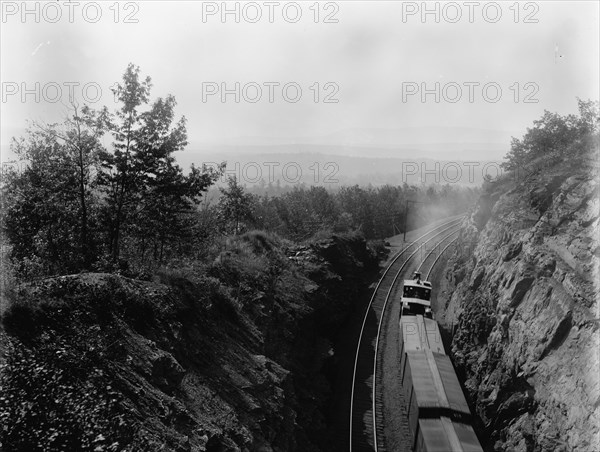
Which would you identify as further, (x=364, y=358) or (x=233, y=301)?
(x=364, y=358)

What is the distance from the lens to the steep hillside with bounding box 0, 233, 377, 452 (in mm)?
8430

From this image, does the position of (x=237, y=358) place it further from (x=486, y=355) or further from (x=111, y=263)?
(x=486, y=355)

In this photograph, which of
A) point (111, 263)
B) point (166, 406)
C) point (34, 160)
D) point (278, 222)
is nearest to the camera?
point (166, 406)

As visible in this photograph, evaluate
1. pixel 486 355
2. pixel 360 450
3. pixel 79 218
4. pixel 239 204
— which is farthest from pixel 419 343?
pixel 239 204

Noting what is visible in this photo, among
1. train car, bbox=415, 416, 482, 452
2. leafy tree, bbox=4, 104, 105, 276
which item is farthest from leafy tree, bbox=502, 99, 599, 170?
leafy tree, bbox=4, 104, 105, 276

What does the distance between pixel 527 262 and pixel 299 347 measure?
13.5 metres

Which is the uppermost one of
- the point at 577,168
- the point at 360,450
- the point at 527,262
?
the point at 577,168

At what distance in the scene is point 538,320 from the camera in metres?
18.2

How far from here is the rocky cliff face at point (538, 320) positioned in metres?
14.6

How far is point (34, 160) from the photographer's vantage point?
16.9m

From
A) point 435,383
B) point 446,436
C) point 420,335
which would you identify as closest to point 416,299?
point 420,335

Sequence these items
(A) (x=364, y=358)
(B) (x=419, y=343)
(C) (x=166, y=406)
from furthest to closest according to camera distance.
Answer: (A) (x=364, y=358) < (B) (x=419, y=343) < (C) (x=166, y=406)

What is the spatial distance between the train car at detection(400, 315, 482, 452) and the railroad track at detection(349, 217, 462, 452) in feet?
5.70

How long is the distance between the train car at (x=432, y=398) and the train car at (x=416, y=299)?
13.9 feet
